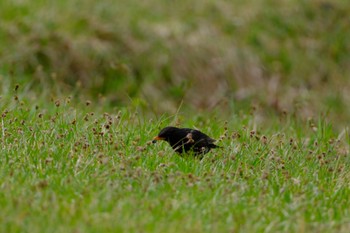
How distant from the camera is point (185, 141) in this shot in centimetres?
784

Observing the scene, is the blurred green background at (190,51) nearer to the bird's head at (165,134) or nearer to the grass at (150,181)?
the grass at (150,181)

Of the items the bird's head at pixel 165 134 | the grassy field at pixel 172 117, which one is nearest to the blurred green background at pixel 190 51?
the grassy field at pixel 172 117

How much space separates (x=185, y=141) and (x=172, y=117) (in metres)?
2.19

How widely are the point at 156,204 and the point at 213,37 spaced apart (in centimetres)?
1110

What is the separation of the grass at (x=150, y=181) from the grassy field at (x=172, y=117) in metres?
0.02

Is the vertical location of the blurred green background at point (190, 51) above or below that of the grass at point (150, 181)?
below

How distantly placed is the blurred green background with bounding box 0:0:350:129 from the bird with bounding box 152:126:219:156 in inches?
192

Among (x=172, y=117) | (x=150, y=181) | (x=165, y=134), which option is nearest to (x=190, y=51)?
(x=172, y=117)

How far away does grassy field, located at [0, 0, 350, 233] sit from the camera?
597 cm

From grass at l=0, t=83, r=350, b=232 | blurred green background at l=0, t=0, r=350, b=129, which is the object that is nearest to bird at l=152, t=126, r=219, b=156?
grass at l=0, t=83, r=350, b=232

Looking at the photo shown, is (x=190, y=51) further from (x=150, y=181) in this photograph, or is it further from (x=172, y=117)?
(x=150, y=181)

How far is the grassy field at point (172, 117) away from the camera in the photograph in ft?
19.6

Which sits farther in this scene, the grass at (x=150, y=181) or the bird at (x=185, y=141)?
the bird at (x=185, y=141)

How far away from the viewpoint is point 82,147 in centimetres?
730
